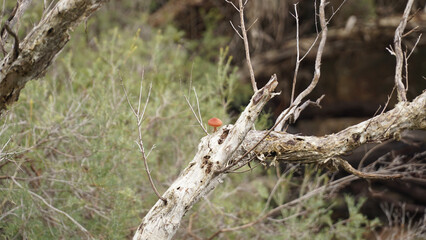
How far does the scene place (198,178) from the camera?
6.63 feet

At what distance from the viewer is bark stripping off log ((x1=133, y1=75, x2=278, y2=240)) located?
1.97 metres

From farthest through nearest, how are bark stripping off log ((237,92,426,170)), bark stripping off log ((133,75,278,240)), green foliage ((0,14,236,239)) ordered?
green foliage ((0,14,236,239)) → bark stripping off log ((237,92,426,170)) → bark stripping off log ((133,75,278,240))

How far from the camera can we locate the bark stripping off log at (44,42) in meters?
2.13

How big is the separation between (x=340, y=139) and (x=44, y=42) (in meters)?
1.35

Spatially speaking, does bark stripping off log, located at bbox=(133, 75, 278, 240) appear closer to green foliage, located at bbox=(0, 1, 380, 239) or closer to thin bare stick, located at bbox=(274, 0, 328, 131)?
thin bare stick, located at bbox=(274, 0, 328, 131)

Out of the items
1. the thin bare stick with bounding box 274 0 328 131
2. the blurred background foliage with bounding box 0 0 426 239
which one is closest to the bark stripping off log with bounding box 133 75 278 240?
the thin bare stick with bounding box 274 0 328 131

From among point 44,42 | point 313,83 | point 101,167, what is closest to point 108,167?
point 101,167

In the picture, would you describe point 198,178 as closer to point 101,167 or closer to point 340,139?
point 340,139

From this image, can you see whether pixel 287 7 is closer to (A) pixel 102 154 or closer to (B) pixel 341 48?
(B) pixel 341 48

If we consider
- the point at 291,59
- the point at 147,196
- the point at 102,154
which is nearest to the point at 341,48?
the point at 291,59

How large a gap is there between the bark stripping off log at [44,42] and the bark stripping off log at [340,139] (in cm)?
92

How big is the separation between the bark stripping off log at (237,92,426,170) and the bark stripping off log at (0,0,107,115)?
92 cm

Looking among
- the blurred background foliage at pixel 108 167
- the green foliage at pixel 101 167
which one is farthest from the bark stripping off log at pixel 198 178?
the green foliage at pixel 101 167

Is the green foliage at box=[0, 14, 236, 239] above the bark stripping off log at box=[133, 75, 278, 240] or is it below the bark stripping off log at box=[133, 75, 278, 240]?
below
